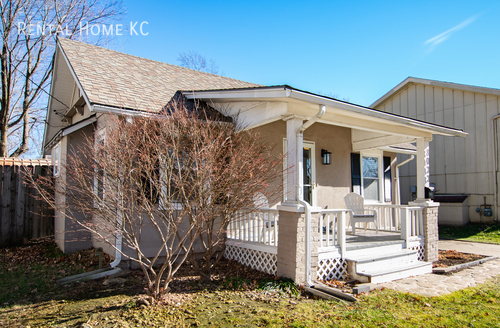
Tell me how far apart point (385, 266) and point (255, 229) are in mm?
2549

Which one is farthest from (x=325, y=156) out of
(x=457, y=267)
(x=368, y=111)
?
(x=457, y=267)

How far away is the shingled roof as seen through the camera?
21.7ft

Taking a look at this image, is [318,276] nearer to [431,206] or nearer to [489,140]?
[431,206]

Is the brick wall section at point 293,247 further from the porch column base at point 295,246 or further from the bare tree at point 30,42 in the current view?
the bare tree at point 30,42

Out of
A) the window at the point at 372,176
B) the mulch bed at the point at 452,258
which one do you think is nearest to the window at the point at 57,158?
the window at the point at 372,176

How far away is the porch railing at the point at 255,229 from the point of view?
587 cm

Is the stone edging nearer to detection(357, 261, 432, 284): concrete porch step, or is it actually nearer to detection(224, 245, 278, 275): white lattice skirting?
detection(357, 261, 432, 284): concrete porch step

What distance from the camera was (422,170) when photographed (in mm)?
7523

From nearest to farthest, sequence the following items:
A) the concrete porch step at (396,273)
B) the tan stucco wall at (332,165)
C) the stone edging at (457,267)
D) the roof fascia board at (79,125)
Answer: the concrete porch step at (396,273) < the stone edging at (457,267) < the roof fascia board at (79,125) < the tan stucco wall at (332,165)

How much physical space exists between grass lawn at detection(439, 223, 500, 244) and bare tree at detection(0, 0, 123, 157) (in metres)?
17.0

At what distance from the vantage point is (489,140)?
12320mm

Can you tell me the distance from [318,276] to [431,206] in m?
3.58

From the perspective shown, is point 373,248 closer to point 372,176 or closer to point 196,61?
point 372,176

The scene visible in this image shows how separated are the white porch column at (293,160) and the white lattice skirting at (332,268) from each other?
1.34 metres
